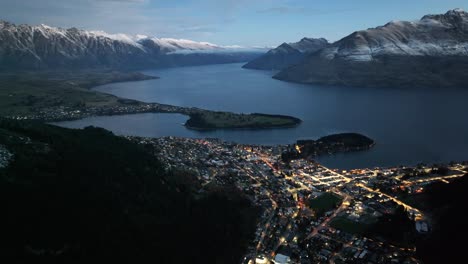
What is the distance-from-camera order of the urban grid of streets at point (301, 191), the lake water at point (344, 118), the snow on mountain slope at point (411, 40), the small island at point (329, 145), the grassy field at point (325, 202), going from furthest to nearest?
the snow on mountain slope at point (411, 40)
the lake water at point (344, 118)
the small island at point (329, 145)
the grassy field at point (325, 202)
the urban grid of streets at point (301, 191)

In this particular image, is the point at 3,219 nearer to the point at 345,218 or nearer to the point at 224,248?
the point at 224,248

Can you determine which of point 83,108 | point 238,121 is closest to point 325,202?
point 238,121

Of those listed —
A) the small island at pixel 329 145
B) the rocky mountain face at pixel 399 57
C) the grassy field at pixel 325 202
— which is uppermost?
the rocky mountain face at pixel 399 57

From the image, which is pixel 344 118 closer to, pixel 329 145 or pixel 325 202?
pixel 329 145

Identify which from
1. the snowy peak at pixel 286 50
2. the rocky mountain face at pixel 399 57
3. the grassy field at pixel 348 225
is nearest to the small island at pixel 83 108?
the grassy field at pixel 348 225

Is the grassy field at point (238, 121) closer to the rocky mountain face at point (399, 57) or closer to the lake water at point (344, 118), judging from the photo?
the lake water at point (344, 118)

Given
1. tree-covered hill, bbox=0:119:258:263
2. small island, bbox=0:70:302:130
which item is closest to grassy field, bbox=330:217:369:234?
tree-covered hill, bbox=0:119:258:263
